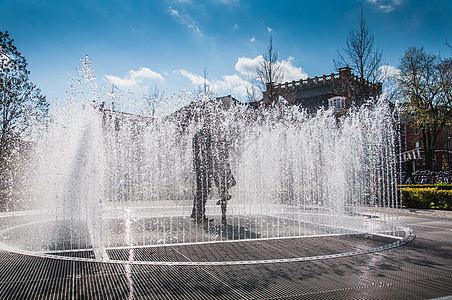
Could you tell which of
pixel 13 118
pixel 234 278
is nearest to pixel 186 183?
pixel 13 118

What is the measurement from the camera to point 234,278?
373 centimetres

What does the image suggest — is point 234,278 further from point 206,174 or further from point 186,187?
point 186,187

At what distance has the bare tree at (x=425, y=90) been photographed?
24281mm

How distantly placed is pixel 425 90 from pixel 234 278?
1080 inches

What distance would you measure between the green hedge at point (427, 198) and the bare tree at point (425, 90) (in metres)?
11.6

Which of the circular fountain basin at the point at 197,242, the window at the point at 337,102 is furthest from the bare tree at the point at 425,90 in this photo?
the circular fountain basin at the point at 197,242

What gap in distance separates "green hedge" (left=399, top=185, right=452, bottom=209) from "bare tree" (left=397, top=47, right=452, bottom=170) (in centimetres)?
1158

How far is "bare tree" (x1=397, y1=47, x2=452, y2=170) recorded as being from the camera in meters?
24.3

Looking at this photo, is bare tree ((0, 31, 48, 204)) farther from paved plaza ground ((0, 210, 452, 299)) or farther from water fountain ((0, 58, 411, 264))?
paved plaza ground ((0, 210, 452, 299))

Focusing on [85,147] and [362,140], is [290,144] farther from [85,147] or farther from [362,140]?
[85,147]

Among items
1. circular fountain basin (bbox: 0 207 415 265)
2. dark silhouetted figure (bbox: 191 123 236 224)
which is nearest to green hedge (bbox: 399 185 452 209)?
circular fountain basin (bbox: 0 207 415 265)

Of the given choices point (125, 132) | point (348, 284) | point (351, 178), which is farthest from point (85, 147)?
point (125, 132)

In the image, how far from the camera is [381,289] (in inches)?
134

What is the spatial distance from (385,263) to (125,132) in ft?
65.2
